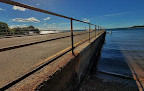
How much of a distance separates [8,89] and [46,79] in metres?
0.50

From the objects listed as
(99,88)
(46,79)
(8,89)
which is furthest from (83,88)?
(8,89)

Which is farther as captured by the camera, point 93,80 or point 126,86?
point 93,80

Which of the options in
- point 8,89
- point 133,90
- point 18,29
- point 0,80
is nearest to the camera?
point 8,89

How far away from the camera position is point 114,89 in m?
2.68

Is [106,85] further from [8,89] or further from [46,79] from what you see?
[8,89]

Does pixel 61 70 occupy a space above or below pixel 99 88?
above

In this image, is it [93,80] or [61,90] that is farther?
[93,80]

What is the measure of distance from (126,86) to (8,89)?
3471mm

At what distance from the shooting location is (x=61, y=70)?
1501 millimetres

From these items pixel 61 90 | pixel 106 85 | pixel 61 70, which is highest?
pixel 61 70

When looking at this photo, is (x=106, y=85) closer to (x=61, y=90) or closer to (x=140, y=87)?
(x=140, y=87)

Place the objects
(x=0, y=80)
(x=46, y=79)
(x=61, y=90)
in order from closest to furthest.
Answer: (x=46, y=79) < (x=0, y=80) < (x=61, y=90)

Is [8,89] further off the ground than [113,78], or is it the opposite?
[8,89]

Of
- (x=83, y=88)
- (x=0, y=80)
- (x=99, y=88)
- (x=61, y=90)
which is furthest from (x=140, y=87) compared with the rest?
(x=0, y=80)
